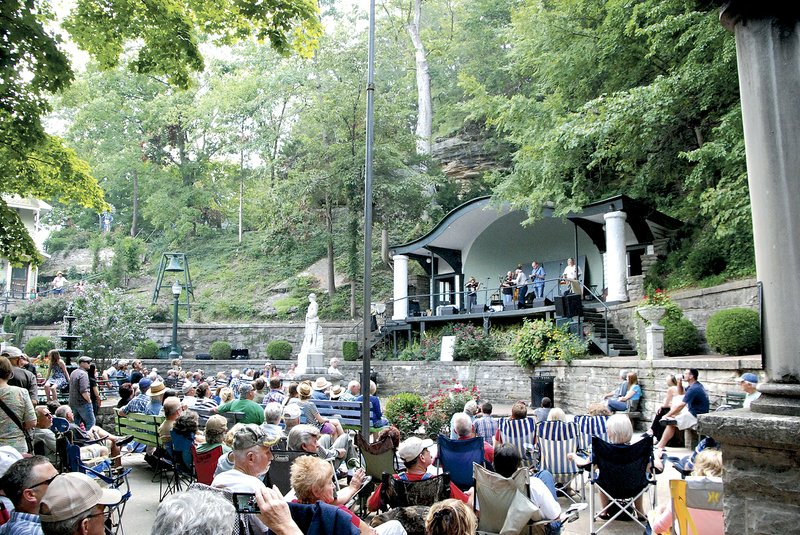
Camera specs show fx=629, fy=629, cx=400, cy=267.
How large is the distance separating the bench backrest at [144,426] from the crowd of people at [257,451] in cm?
25

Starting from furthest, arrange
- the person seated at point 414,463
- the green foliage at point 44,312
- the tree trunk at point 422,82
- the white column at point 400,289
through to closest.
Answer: the tree trunk at point 422,82 → the green foliage at point 44,312 → the white column at point 400,289 → the person seated at point 414,463

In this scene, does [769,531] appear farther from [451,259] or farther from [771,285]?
[451,259]

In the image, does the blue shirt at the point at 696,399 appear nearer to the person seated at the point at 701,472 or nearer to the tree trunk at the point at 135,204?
the person seated at the point at 701,472

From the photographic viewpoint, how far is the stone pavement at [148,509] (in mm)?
5633

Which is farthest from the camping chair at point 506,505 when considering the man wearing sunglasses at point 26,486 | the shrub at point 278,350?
the shrub at point 278,350

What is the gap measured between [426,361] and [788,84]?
56.8ft

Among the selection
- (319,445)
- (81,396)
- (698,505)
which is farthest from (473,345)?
(698,505)

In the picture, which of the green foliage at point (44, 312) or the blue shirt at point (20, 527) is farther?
the green foliage at point (44, 312)

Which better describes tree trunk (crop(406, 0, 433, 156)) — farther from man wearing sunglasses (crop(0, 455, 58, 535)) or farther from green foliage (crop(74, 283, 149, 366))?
man wearing sunglasses (crop(0, 455, 58, 535))

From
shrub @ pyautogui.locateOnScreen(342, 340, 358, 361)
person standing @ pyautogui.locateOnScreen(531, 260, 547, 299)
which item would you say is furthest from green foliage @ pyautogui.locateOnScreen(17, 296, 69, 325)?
person standing @ pyautogui.locateOnScreen(531, 260, 547, 299)

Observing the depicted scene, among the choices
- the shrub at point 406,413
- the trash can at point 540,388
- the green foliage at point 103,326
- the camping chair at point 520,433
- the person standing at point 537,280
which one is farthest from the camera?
the green foliage at point 103,326

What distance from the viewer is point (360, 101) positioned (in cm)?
2673

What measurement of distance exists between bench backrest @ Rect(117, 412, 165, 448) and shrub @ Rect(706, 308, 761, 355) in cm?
954

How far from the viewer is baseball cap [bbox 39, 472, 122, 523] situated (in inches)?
99.1
